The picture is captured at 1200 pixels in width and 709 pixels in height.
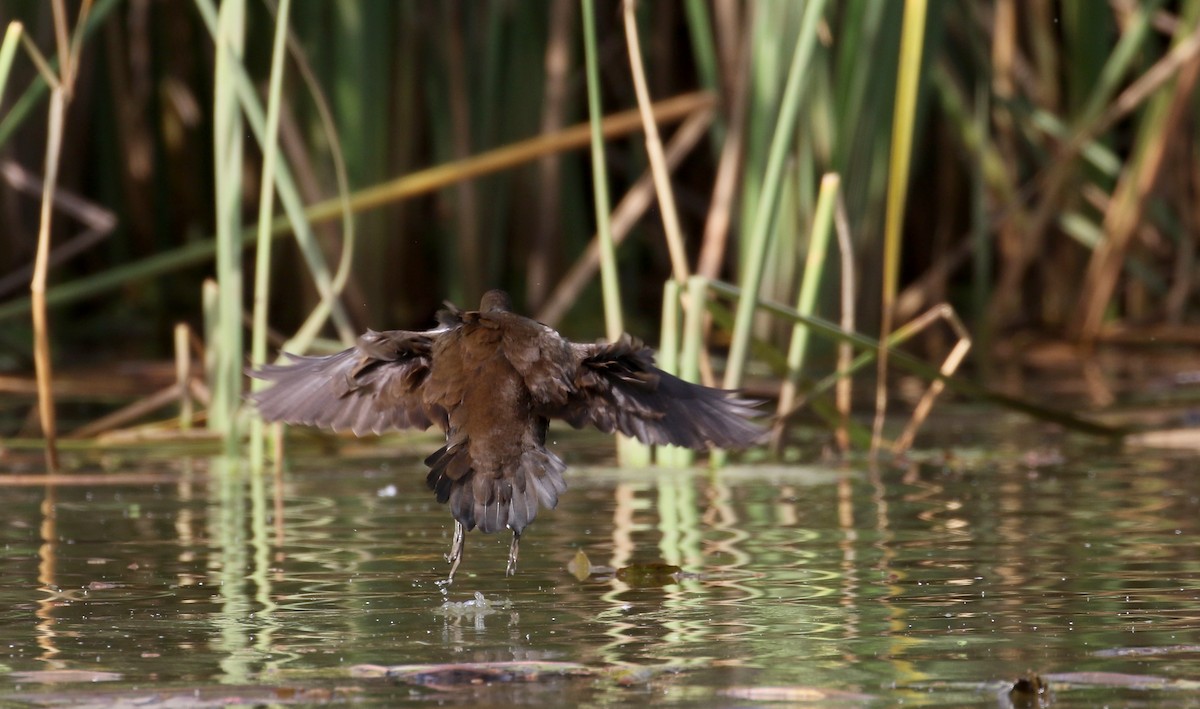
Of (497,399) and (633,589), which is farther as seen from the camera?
(497,399)

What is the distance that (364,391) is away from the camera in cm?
362

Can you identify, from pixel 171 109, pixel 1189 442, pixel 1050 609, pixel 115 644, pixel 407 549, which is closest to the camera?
pixel 115 644

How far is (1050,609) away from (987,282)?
4861 millimetres

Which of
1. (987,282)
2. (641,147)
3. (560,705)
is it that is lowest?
(560,705)

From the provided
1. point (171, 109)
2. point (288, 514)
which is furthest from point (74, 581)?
point (171, 109)

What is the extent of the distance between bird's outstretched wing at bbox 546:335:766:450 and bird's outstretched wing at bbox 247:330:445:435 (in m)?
0.27

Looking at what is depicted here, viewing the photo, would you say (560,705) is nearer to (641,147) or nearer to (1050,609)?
(1050,609)

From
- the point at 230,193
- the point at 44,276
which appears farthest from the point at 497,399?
the point at 44,276

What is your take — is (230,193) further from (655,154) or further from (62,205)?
(62,205)

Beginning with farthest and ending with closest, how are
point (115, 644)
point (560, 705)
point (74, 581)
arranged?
1. point (74, 581)
2. point (115, 644)
3. point (560, 705)

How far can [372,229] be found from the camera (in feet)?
25.5

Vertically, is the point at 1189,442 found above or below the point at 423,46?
below

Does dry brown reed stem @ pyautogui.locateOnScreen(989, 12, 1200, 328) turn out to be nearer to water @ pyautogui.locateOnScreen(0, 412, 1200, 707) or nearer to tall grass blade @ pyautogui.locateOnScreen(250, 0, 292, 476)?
water @ pyautogui.locateOnScreen(0, 412, 1200, 707)

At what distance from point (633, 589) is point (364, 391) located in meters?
0.66
